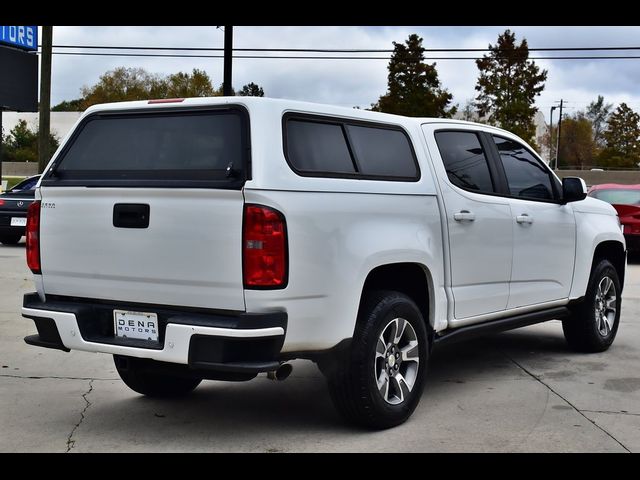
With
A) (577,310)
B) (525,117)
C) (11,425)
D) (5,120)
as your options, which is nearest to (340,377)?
(11,425)

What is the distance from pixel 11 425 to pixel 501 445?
2919 millimetres

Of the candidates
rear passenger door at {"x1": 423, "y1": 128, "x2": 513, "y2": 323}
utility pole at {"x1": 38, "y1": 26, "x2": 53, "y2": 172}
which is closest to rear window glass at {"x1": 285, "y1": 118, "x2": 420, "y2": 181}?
rear passenger door at {"x1": 423, "y1": 128, "x2": 513, "y2": 323}

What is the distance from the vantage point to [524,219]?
6.48 meters

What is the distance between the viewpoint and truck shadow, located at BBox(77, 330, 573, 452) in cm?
499

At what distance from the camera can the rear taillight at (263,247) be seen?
4375mm

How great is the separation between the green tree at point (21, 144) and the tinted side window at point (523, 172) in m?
75.6

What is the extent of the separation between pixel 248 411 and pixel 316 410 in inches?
17.5

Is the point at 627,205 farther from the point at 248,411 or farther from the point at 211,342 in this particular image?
the point at 211,342

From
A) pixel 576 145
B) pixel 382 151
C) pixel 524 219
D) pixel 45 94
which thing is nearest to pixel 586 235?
pixel 524 219

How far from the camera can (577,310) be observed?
757 cm

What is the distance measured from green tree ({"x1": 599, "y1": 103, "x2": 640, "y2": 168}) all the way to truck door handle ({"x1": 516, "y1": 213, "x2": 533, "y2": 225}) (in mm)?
79215

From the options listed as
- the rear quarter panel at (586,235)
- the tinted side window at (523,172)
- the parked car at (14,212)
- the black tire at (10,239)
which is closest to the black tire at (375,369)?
the tinted side window at (523,172)
